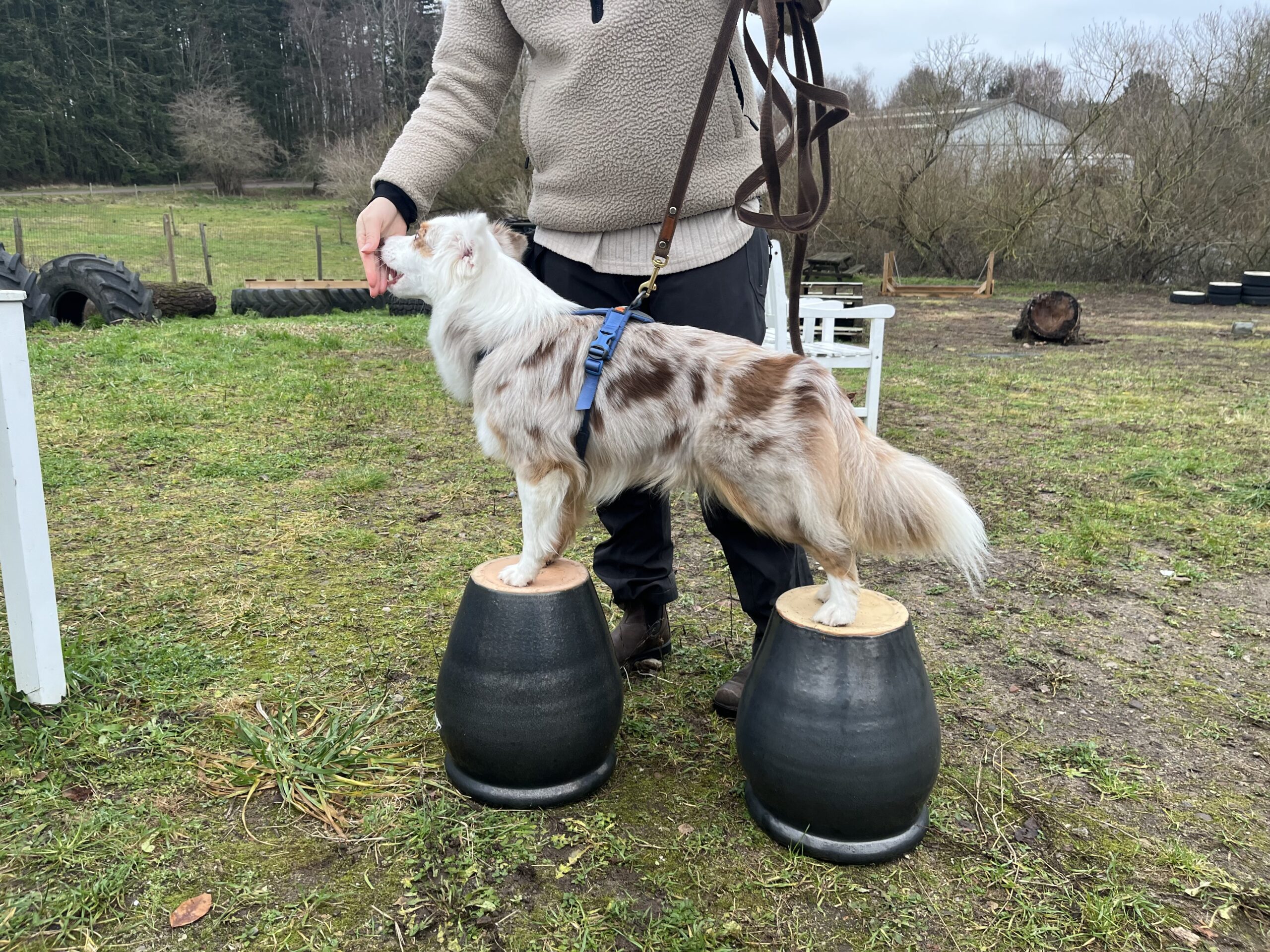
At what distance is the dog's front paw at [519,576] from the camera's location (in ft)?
9.02

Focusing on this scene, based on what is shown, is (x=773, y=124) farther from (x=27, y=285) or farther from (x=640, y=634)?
(x=27, y=285)

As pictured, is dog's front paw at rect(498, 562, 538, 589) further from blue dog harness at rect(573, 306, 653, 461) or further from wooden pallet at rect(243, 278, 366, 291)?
wooden pallet at rect(243, 278, 366, 291)

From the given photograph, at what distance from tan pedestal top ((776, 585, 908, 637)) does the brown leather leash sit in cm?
99

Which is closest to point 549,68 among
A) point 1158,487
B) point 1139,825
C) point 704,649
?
point 704,649

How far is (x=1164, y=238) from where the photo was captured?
22.2 m

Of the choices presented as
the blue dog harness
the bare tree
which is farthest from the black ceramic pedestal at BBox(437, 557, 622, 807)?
the bare tree

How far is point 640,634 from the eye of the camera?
362 cm

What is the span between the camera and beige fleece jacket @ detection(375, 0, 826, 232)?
2820 mm

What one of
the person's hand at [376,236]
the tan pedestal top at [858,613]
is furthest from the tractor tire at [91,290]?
the tan pedestal top at [858,613]

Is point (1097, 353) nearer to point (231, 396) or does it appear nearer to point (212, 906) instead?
point (231, 396)

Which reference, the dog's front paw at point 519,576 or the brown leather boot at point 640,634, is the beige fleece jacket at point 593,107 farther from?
the brown leather boot at point 640,634

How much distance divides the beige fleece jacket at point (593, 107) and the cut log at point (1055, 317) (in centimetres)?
1233

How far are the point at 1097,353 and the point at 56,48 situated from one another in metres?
57.6

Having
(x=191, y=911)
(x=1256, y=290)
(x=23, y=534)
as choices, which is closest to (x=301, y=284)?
(x=23, y=534)
